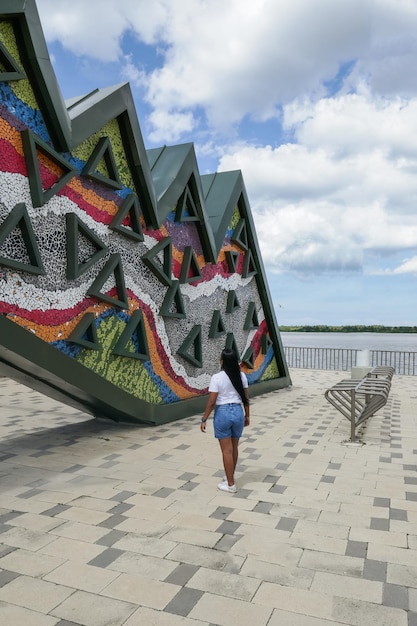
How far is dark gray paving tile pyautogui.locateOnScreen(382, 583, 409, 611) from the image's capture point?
3664 mm

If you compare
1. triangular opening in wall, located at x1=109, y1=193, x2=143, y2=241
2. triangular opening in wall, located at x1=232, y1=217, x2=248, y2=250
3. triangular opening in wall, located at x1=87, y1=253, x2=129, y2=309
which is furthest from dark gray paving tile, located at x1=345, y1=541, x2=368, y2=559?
triangular opening in wall, located at x1=232, y1=217, x2=248, y2=250

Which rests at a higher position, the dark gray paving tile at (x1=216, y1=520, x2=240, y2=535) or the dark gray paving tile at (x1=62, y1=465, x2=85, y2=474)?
the dark gray paving tile at (x1=62, y1=465, x2=85, y2=474)

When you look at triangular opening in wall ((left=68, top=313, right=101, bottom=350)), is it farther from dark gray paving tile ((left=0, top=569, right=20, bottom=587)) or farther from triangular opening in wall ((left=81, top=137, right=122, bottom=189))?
dark gray paving tile ((left=0, top=569, right=20, bottom=587))

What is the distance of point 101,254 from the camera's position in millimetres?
8492

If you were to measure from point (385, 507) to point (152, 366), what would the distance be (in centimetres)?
556

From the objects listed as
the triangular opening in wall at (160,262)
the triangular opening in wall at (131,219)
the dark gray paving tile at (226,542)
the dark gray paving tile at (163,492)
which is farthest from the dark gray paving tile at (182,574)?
the triangular opening in wall at (160,262)

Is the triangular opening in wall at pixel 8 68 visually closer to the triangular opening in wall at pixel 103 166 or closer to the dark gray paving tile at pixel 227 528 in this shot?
the triangular opening in wall at pixel 103 166

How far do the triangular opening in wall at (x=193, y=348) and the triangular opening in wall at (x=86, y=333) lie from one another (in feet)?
9.40

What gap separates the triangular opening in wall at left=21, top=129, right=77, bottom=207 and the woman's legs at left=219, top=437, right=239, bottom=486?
4256mm

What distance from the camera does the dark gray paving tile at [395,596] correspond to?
366 cm

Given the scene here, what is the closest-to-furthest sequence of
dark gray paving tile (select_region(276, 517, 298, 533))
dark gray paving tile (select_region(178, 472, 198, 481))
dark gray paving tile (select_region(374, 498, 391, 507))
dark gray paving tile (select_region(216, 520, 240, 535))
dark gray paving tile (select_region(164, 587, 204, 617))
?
1. dark gray paving tile (select_region(164, 587, 204, 617))
2. dark gray paving tile (select_region(216, 520, 240, 535))
3. dark gray paving tile (select_region(276, 517, 298, 533))
4. dark gray paving tile (select_region(374, 498, 391, 507))
5. dark gray paving tile (select_region(178, 472, 198, 481))

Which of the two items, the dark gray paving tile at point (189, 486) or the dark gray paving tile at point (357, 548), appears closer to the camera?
the dark gray paving tile at point (357, 548)

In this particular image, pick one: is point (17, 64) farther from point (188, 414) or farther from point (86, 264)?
point (188, 414)

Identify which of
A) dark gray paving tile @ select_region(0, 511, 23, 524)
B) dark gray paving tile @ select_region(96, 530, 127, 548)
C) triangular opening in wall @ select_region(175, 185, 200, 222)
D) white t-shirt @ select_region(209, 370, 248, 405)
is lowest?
dark gray paving tile @ select_region(0, 511, 23, 524)
